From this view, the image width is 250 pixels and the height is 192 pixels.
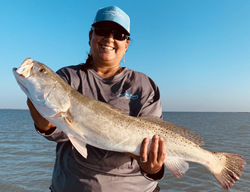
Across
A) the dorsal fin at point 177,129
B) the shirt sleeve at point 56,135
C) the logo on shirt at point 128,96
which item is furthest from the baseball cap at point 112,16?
the shirt sleeve at point 56,135

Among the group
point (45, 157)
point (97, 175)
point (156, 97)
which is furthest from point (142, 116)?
point (45, 157)

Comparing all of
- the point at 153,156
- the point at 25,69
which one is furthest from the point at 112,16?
the point at 153,156

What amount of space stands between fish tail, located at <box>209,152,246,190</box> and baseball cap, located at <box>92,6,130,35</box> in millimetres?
2738

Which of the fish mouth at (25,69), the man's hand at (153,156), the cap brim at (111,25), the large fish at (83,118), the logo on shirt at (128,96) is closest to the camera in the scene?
the fish mouth at (25,69)

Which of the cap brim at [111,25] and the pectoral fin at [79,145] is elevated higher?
the cap brim at [111,25]

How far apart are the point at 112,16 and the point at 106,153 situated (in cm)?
212

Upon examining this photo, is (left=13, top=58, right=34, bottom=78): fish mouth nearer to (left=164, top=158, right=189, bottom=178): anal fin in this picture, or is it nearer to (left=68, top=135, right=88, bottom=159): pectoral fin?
(left=68, top=135, right=88, bottom=159): pectoral fin

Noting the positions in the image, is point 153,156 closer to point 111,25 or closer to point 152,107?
point 152,107

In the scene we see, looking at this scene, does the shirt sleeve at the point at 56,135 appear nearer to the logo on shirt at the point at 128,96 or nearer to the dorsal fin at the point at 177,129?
the logo on shirt at the point at 128,96

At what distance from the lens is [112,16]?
3.20 m

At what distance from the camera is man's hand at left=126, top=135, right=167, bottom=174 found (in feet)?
9.34

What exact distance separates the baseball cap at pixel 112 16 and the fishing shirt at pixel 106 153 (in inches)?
29.6

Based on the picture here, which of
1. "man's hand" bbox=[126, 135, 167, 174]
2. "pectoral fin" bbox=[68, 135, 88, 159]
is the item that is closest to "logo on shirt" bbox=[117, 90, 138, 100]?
"man's hand" bbox=[126, 135, 167, 174]

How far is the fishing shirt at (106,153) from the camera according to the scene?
Answer: 2725 mm
